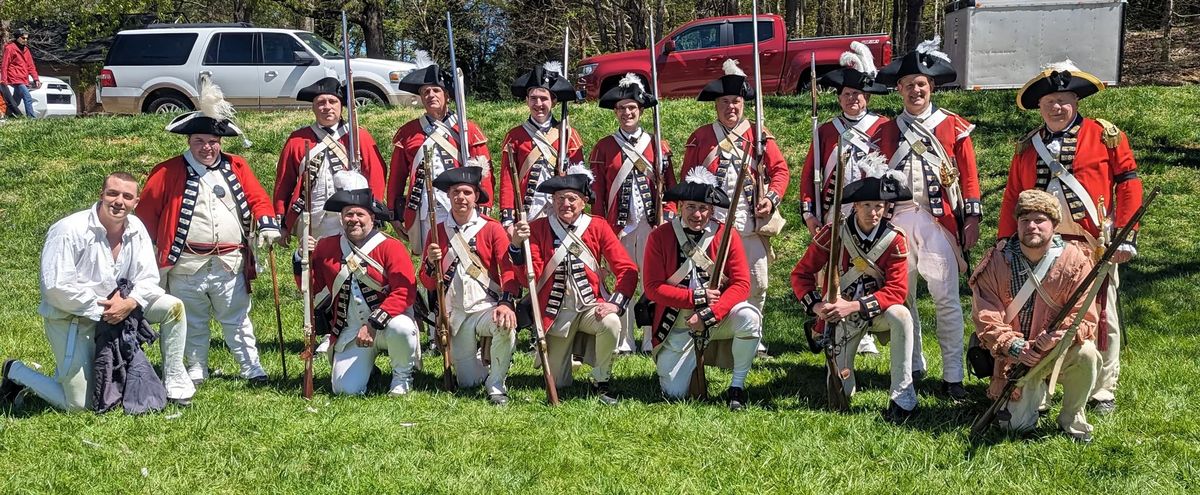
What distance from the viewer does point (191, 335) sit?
7199 mm

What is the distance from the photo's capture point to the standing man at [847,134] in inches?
282

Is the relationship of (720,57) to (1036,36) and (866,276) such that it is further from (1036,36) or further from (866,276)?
(866,276)

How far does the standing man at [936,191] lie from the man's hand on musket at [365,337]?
3.39 m

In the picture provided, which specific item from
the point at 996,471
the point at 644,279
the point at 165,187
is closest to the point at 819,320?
the point at 644,279

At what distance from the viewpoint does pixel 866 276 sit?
6410 mm

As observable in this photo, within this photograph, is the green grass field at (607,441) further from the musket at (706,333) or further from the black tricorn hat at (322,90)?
the black tricorn hat at (322,90)

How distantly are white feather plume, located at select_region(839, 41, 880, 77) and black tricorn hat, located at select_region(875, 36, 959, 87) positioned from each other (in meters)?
0.15

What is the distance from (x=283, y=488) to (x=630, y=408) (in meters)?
2.14

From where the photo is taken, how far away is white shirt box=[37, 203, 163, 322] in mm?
6000

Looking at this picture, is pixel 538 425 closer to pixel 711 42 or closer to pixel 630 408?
pixel 630 408

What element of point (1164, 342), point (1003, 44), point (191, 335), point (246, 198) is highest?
point (1003, 44)

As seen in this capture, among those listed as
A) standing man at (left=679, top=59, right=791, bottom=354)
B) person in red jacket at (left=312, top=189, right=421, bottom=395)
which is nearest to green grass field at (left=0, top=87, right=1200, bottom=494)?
person in red jacket at (left=312, top=189, right=421, bottom=395)

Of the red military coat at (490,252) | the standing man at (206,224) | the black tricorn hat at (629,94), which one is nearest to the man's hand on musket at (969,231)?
the black tricorn hat at (629,94)

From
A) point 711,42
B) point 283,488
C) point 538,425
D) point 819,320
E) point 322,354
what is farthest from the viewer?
point 711,42
